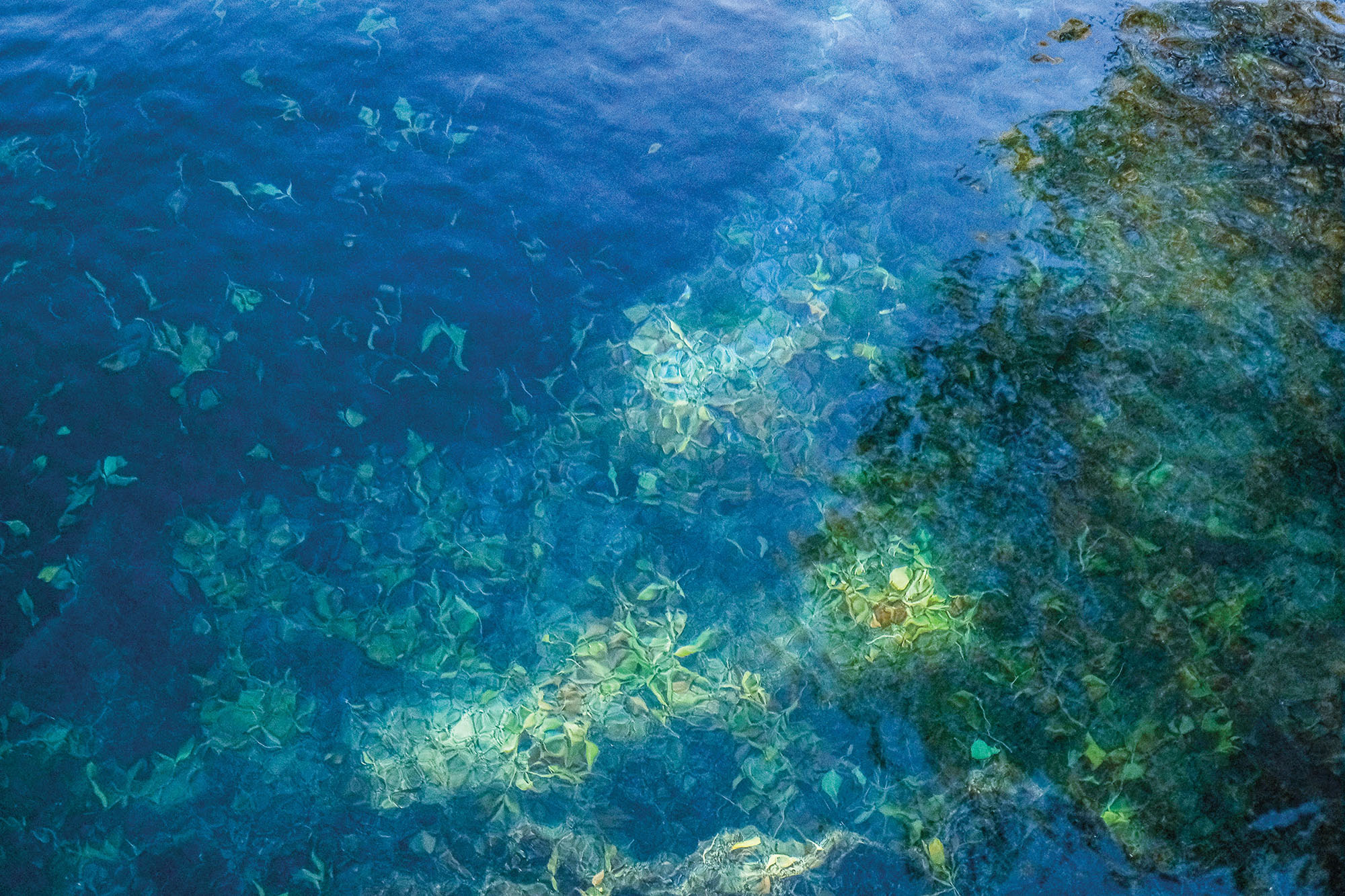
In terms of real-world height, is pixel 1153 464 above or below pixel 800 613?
above

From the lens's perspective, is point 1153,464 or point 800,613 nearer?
point 800,613

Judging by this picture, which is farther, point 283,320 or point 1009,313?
point 1009,313

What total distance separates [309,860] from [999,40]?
15.1 ft

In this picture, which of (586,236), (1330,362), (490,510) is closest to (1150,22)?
(1330,362)

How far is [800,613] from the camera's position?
3189 millimetres

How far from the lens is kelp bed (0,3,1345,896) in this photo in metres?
2.87

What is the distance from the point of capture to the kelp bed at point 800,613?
2.87 metres

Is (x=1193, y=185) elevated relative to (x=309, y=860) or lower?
elevated

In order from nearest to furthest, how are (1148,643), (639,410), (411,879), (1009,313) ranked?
1. (411,879)
2. (1148,643)
3. (639,410)
4. (1009,313)

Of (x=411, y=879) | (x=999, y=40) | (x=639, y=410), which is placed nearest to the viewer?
(x=411, y=879)

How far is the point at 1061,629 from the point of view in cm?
316

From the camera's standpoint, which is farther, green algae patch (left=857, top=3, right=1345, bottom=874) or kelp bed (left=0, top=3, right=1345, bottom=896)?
green algae patch (left=857, top=3, right=1345, bottom=874)

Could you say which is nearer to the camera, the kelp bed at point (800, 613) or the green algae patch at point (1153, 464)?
the kelp bed at point (800, 613)

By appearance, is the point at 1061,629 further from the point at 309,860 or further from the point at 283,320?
the point at 283,320
